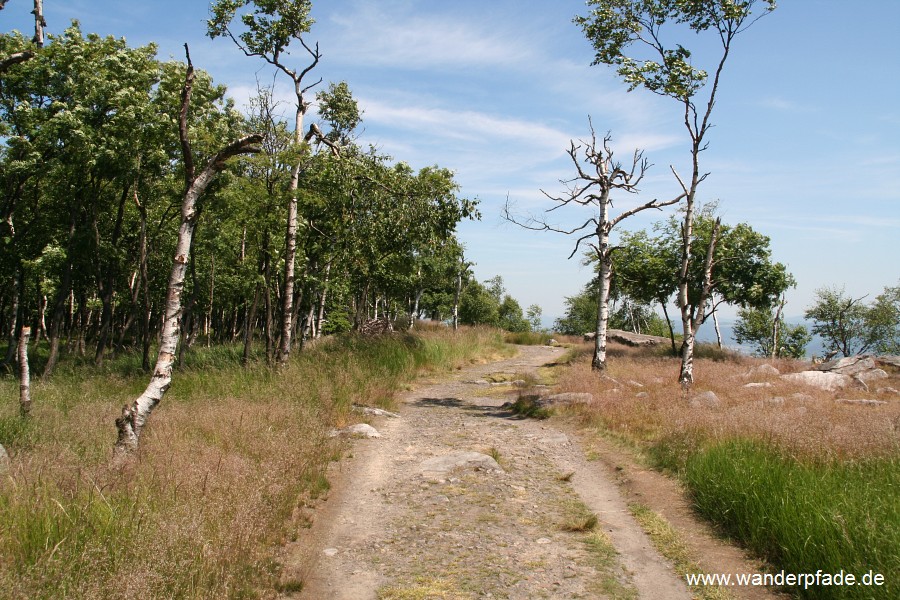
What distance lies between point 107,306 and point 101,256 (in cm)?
232

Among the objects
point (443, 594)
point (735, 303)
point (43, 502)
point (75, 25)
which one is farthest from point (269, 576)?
point (735, 303)

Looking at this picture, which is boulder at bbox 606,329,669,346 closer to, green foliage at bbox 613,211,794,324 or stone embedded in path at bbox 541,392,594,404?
green foliage at bbox 613,211,794,324

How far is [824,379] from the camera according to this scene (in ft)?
59.7

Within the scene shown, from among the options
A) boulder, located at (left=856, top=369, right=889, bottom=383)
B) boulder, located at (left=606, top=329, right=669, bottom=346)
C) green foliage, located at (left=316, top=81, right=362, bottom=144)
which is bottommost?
boulder, located at (left=856, top=369, right=889, bottom=383)

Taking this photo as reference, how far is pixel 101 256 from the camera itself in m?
21.7

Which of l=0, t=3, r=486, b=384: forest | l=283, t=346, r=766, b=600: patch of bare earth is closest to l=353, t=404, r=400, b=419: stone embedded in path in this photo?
l=283, t=346, r=766, b=600: patch of bare earth

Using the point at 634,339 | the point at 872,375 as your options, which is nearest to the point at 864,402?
the point at 872,375

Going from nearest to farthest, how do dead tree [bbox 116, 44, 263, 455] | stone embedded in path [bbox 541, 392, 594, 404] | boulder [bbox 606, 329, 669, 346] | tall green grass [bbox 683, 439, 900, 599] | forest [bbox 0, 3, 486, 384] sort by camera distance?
tall green grass [bbox 683, 439, 900, 599] → dead tree [bbox 116, 44, 263, 455] → stone embedded in path [bbox 541, 392, 594, 404] → forest [bbox 0, 3, 486, 384] → boulder [bbox 606, 329, 669, 346]

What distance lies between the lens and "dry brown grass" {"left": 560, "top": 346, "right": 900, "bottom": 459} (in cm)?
734

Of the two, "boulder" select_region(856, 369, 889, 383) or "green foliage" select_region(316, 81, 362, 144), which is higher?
"green foliage" select_region(316, 81, 362, 144)

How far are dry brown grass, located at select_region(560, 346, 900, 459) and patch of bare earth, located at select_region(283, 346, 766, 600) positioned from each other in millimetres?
1352

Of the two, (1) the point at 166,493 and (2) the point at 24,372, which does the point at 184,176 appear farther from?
(1) the point at 166,493

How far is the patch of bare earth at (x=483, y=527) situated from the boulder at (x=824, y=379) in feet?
37.9

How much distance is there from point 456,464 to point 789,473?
15.0ft
